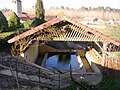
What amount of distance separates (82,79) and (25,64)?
367 centimetres

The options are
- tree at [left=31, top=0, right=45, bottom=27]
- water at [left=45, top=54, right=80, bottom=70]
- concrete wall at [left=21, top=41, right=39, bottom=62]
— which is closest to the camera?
concrete wall at [left=21, top=41, right=39, bottom=62]

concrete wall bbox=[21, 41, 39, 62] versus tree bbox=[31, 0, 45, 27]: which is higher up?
tree bbox=[31, 0, 45, 27]

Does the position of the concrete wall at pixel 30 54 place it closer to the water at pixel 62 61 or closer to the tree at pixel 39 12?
the water at pixel 62 61

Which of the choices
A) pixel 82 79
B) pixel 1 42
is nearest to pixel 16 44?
pixel 1 42

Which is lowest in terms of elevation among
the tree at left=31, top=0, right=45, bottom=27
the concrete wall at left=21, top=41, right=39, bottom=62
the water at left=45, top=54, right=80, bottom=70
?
the water at left=45, top=54, right=80, bottom=70

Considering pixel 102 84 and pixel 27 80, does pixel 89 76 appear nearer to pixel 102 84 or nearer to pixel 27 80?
pixel 102 84

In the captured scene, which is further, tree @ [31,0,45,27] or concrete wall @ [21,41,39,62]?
tree @ [31,0,45,27]

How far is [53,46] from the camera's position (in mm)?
25359

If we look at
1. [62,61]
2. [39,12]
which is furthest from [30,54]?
[39,12]

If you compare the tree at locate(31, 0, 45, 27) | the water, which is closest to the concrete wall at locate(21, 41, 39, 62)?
the water

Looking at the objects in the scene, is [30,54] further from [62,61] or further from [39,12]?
[39,12]

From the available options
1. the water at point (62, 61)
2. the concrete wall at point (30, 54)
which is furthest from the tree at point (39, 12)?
the concrete wall at point (30, 54)

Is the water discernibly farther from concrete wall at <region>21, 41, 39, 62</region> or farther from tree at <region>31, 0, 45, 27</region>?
tree at <region>31, 0, 45, 27</region>

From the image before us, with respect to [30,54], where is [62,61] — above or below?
below
